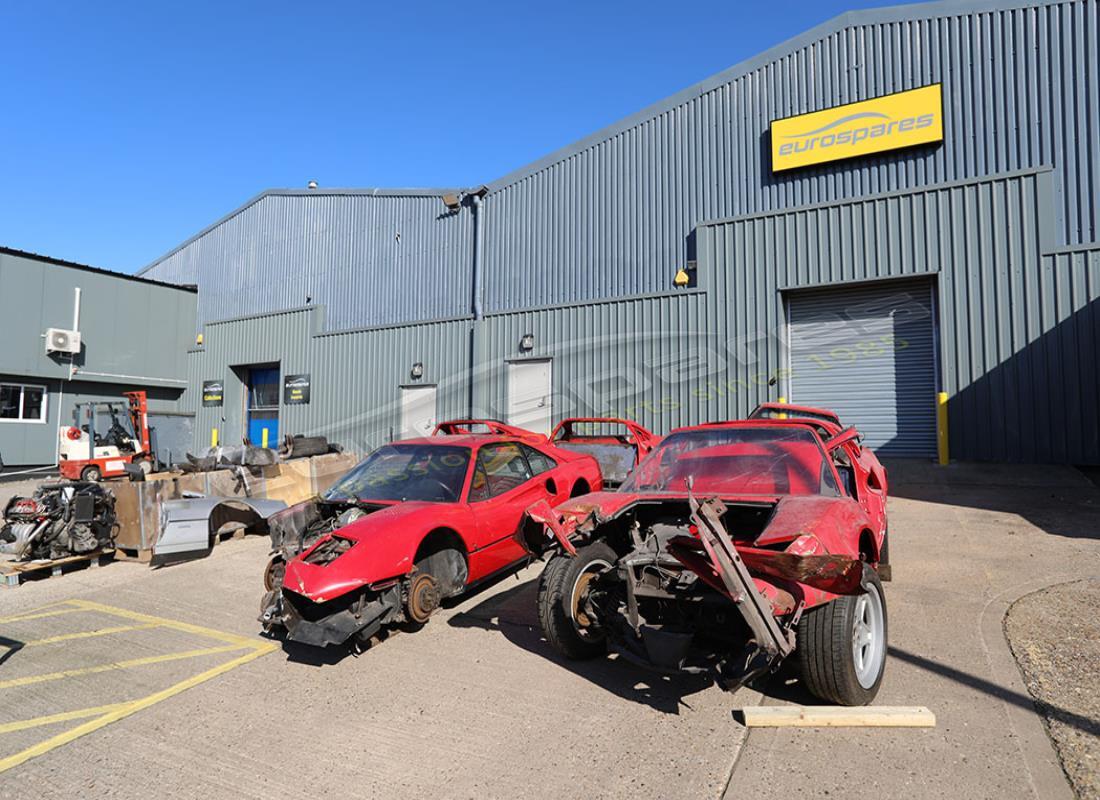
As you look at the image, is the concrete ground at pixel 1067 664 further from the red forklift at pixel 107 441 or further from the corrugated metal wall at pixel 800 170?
the red forklift at pixel 107 441

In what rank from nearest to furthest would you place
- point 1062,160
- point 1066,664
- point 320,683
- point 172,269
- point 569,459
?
1. point 1066,664
2. point 320,683
3. point 569,459
4. point 1062,160
5. point 172,269

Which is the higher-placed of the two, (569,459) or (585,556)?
(569,459)

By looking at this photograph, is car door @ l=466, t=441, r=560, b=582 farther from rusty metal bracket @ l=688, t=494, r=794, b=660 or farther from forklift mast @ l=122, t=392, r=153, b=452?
forklift mast @ l=122, t=392, r=153, b=452

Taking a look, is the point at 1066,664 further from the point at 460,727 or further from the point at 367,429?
the point at 367,429

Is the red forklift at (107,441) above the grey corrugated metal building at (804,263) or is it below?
below

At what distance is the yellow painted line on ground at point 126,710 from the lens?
3.07 meters

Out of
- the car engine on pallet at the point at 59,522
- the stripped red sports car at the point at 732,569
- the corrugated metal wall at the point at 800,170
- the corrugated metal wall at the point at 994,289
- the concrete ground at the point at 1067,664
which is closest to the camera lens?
the concrete ground at the point at 1067,664

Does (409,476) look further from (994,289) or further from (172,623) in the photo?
(994,289)

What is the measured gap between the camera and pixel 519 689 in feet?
11.8

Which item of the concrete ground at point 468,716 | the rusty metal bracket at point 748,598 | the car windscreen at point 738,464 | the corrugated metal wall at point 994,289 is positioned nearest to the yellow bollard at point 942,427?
the corrugated metal wall at point 994,289

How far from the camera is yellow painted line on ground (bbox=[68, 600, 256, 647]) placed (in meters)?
4.66

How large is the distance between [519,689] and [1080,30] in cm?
1463

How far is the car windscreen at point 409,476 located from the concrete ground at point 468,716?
3.29 feet

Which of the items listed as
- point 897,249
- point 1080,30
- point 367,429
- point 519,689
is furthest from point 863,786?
point 367,429
